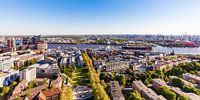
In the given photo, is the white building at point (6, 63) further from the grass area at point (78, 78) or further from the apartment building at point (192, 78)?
the apartment building at point (192, 78)

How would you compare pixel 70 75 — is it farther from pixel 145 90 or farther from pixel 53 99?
pixel 145 90

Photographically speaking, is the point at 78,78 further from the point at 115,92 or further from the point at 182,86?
the point at 182,86

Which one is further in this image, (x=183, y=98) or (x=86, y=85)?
(x=86, y=85)

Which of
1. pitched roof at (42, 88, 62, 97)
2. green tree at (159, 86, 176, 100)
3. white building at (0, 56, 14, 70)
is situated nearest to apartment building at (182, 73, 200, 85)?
green tree at (159, 86, 176, 100)

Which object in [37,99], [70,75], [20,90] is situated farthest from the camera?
[70,75]

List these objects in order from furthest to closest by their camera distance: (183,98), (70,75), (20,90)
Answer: (70,75), (20,90), (183,98)

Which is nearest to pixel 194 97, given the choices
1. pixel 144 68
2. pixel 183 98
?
pixel 183 98

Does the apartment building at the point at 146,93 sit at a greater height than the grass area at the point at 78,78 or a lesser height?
greater

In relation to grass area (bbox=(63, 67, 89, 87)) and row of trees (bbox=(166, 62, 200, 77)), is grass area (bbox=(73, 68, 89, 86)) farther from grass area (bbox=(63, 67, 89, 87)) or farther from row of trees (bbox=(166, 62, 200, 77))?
row of trees (bbox=(166, 62, 200, 77))

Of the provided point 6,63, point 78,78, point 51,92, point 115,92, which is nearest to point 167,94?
point 115,92

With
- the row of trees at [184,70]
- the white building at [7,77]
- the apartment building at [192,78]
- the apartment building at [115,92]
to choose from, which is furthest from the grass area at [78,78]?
the apartment building at [192,78]
